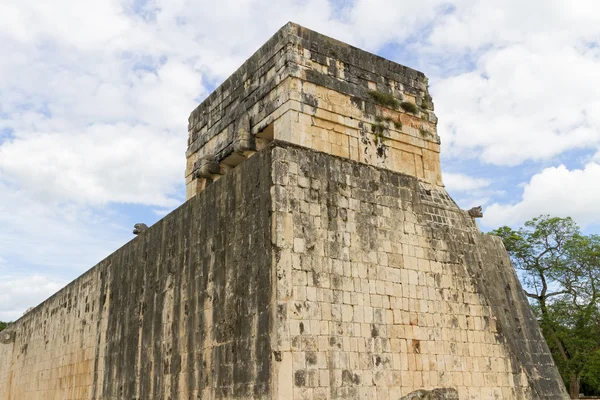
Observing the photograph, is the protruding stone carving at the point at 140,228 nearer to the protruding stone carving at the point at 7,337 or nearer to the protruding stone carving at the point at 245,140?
the protruding stone carving at the point at 245,140

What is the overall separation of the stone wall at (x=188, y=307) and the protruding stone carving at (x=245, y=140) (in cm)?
162

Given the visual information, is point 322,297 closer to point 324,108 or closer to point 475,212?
point 324,108

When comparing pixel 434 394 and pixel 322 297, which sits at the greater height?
pixel 322 297

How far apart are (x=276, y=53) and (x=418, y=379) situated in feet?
18.5

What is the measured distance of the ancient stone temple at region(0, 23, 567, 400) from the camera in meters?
7.27

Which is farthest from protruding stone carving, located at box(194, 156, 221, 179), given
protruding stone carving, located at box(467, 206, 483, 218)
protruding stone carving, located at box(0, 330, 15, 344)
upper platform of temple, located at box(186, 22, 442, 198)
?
protruding stone carving, located at box(0, 330, 15, 344)

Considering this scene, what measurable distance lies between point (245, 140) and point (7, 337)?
13.3m

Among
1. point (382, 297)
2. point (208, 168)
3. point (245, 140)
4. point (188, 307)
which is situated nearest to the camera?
point (382, 297)

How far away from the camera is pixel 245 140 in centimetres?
1042

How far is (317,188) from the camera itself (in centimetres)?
784

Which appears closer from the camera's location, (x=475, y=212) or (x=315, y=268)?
(x=315, y=268)

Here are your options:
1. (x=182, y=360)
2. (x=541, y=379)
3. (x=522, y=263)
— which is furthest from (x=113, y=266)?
(x=522, y=263)

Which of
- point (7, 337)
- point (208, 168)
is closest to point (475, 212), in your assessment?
point (208, 168)

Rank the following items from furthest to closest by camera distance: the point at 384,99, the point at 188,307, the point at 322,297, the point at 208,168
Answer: the point at 208,168
the point at 384,99
the point at 188,307
the point at 322,297
